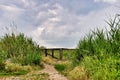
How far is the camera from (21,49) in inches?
1056

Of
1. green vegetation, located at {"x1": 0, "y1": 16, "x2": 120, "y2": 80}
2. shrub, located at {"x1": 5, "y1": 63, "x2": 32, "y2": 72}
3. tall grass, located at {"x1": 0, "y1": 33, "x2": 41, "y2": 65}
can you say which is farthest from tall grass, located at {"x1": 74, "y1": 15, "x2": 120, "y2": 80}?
tall grass, located at {"x1": 0, "y1": 33, "x2": 41, "y2": 65}

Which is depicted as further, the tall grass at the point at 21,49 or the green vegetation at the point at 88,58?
the tall grass at the point at 21,49

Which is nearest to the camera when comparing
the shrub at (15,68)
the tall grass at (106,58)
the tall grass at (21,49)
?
the tall grass at (106,58)

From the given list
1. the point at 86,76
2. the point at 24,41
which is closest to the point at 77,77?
the point at 86,76

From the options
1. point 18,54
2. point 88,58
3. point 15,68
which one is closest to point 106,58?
point 88,58

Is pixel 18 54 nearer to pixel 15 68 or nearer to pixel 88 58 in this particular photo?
pixel 15 68

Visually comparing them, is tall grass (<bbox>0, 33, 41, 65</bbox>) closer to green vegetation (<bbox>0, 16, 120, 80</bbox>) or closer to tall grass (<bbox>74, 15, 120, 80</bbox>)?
green vegetation (<bbox>0, 16, 120, 80</bbox>)

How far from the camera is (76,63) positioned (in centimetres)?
1934

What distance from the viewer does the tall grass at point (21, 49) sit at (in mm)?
25469

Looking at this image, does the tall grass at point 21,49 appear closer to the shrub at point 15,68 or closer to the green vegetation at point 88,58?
the green vegetation at point 88,58

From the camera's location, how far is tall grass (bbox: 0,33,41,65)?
25.5 metres

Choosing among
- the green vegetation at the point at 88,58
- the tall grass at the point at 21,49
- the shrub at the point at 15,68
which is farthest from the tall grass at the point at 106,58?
the tall grass at the point at 21,49

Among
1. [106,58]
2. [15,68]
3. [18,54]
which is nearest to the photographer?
[106,58]

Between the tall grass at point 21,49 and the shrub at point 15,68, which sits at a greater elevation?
the tall grass at point 21,49
